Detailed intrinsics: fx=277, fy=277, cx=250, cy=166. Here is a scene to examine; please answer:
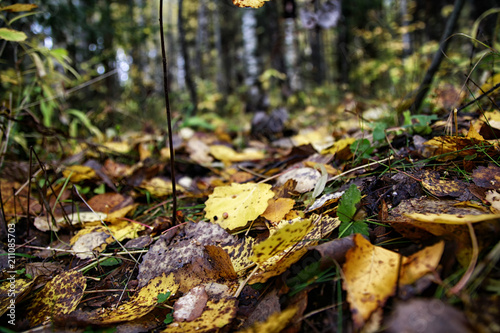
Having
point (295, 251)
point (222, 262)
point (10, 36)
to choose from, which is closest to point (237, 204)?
point (222, 262)

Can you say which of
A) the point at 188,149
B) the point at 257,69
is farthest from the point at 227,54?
the point at 188,149

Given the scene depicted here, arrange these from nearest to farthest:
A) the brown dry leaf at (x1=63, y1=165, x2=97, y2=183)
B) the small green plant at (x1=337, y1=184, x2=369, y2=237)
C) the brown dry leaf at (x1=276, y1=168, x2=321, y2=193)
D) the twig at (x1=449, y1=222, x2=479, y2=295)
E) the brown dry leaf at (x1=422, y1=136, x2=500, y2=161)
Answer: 1. the twig at (x1=449, y1=222, x2=479, y2=295)
2. the small green plant at (x1=337, y1=184, x2=369, y2=237)
3. the brown dry leaf at (x1=422, y1=136, x2=500, y2=161)
4. the brown dry leaf at (x1=276, y1=168, x2=321, y2=193)
5. the brown dry leaf at (x1=63, y1=165, x2=97, y2=183)

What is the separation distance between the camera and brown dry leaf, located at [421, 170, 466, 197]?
2.75 ft

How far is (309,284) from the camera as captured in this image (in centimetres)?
67

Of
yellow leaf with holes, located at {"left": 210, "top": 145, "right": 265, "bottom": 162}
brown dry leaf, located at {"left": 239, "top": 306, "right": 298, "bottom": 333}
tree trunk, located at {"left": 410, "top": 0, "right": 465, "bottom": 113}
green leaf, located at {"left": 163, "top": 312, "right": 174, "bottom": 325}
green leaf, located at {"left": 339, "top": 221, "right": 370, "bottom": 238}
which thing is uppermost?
tree trunk, located at {"left": 410, "top": 0, "right": 465, "bottom": 113}

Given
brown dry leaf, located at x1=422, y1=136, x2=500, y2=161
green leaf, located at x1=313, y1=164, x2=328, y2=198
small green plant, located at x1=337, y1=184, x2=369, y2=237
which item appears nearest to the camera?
small green plant, located at x1=337, y1=184, x2=369, y2=237

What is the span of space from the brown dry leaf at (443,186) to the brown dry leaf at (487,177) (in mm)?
40

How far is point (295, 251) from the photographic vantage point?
28.5 inches

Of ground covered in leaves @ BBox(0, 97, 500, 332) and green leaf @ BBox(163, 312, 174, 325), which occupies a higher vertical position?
ground covered in leaves @ BBox(0, 97, 500, 332)

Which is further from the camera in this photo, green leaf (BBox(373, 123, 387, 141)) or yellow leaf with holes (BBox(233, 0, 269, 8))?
green leaf (BBox(373, 123, 387, 141))

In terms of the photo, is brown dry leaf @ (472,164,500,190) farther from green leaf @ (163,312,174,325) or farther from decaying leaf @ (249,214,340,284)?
green leaf @ (163,312,174,325)

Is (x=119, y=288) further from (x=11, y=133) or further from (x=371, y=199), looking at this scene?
(x=11, y=133)

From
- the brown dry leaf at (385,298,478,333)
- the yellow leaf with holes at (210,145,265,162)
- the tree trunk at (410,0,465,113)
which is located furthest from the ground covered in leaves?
the yellow leaf with holes at (210,145,265,162)

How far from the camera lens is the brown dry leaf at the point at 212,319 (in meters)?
0.65
